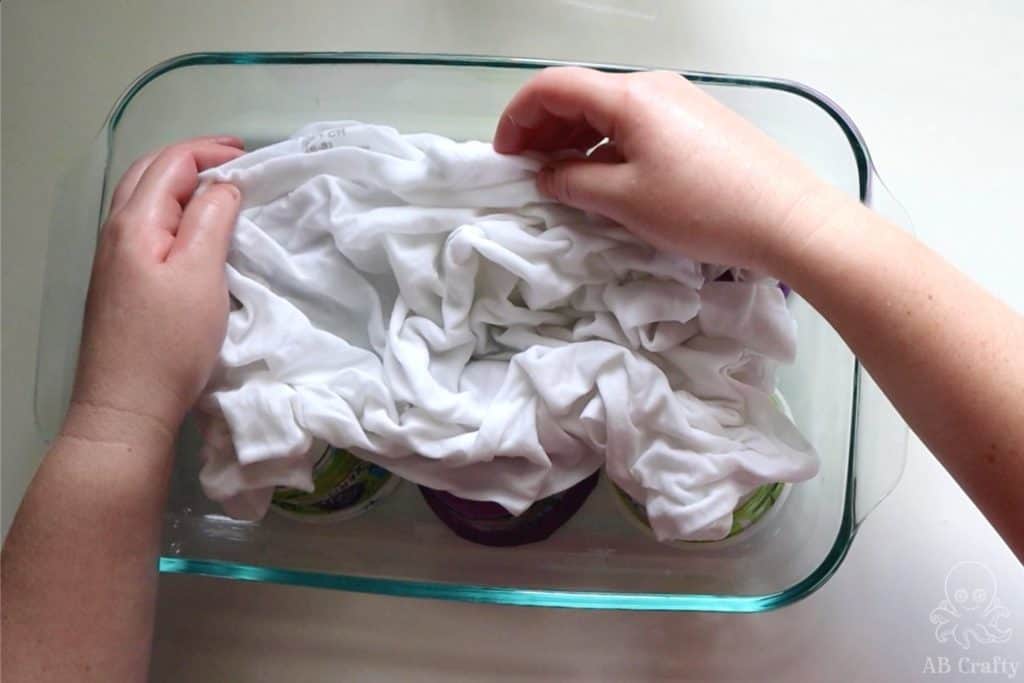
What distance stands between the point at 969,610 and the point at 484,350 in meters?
0.35

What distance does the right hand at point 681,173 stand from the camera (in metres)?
0.38

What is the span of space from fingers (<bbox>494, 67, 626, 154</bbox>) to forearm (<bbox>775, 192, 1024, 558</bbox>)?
11cm

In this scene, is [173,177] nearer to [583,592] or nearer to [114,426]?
[114,426]

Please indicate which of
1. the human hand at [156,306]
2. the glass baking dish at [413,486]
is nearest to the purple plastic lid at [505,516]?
the glass baking dish at [413,486]

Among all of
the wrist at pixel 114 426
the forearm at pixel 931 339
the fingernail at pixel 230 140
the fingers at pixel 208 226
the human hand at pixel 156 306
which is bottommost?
the wrist at pixel 114 426

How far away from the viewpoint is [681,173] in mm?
382

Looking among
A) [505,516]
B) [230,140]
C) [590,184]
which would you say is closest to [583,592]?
Answer: [505,516]

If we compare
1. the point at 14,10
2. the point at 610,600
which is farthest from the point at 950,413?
the point at 14,10

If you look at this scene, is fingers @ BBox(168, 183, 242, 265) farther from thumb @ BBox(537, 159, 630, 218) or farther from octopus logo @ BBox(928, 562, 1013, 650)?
octopus logo @ BBox(928, 562, 1013, 650)

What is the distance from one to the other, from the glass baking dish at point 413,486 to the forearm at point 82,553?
0.24 feet

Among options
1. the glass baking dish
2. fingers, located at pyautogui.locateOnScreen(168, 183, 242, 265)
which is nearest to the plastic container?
the glass baking dish

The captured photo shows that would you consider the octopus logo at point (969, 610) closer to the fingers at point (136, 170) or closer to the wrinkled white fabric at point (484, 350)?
the wrinkled white fabric at point (484, 350)

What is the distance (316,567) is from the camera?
50cm

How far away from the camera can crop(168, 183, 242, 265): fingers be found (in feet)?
1.39
